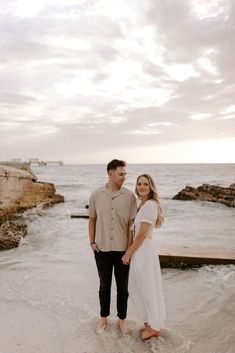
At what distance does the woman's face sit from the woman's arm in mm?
327

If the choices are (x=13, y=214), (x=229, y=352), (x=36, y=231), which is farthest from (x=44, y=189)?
(x=229, y=352)

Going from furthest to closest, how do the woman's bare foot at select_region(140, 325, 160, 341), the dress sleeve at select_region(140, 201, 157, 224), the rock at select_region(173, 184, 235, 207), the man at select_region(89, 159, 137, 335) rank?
the rock at select_region(173, 184, 235, 207) < the woman's bare foot at select_region(140, 325, 160, 341) < the man at select_region(89, 159, 137, 335) < the dress sleeve at select_region(140, 201, 157, 224)

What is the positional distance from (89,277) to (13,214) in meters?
7.06

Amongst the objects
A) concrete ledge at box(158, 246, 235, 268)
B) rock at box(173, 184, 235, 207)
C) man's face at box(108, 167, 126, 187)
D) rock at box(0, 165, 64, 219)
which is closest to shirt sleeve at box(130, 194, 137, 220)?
man's face at box(108, 167, 126, 187)

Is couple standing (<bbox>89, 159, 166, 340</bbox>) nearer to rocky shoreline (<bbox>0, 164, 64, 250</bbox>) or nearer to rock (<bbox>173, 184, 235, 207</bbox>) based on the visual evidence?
rocky shoreline (<bbox>0, 164, 64, 250</bbox>)

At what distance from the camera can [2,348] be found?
3.61 m

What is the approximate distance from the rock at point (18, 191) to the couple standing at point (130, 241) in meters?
8.41

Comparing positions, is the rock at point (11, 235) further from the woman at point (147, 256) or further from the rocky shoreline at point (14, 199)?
the woman at point (147, 256)

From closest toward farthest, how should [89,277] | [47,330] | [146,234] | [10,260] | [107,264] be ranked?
1. [146,234]
2. [107,264]
3. [47,330]
4. [89,277]
5. [10,260]

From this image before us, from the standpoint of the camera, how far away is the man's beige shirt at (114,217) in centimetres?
368

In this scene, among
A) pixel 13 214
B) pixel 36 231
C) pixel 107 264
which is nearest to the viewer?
pixel 107 264

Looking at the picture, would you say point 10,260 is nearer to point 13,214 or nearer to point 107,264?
point 107,264

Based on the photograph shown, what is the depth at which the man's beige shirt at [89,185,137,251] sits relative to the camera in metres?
3.68

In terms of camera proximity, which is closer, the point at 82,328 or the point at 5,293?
the point at 82,328
